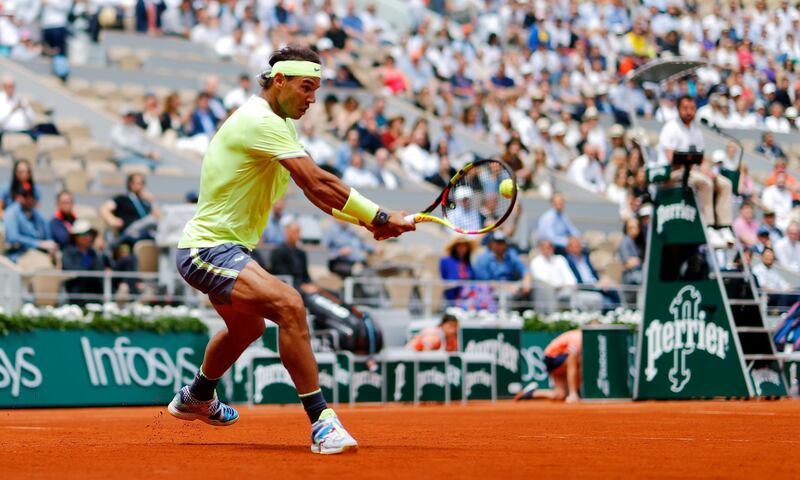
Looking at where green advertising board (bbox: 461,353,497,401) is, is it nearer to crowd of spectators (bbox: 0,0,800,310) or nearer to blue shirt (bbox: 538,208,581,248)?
crowd of spectators (bbox: 0,0,800,310)

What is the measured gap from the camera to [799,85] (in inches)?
1247

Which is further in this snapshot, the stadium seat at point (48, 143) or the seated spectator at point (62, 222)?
the stadium seat at point (48, 143)

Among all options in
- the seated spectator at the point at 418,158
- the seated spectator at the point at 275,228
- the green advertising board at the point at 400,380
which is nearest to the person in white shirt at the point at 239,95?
the seated spectator at the point at 418,158

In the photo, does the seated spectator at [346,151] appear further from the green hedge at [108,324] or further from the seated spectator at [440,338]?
the green hedge at [108,324]

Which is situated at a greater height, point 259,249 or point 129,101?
point 129,101

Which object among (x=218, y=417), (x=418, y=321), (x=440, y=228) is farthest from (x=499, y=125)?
(x=218, y=417)

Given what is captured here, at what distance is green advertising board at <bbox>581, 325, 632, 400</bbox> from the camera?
641 inches

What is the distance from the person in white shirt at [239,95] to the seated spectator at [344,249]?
13.0 ft

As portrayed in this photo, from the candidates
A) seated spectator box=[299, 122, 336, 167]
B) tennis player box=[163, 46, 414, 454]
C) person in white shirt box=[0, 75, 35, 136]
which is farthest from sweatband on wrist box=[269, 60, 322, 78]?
seated spectator box=[299, 122, 336, 167]

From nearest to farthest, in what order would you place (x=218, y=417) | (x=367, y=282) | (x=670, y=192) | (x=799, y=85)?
(x=218, y=417), (x=670, y=192), (x=367, y=282), (x=799, y=85)

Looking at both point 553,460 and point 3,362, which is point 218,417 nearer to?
point 553,460

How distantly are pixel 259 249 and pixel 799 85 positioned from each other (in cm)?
1829

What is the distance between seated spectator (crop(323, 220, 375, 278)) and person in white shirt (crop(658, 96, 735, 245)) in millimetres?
5491

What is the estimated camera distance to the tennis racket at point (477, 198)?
26.7 ft
